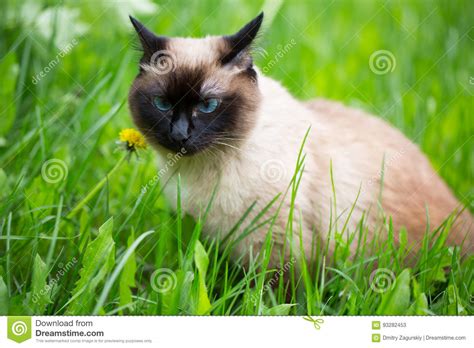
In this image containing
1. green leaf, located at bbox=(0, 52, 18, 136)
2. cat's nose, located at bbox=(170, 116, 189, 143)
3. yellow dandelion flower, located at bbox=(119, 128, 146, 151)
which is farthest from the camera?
green leaf, located at bbox=(0, 52, 18, 136)

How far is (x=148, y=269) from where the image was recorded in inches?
74.6

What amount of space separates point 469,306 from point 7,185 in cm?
152

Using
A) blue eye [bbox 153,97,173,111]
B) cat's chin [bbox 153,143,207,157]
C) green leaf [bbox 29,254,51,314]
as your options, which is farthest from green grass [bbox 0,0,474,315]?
blue eye [bbox 153,97,173,111]

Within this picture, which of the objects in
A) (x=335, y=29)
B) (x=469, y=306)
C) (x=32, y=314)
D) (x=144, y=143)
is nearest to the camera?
(x=32, y=314)

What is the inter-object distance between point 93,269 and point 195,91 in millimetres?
578

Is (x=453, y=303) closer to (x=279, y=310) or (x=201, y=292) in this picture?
(x=279, y=310)

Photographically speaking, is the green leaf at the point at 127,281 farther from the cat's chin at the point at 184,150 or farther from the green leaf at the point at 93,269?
the cat's chin at the point at 184,150

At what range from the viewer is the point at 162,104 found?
171 centimetres

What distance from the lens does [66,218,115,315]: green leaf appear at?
1498 millimetres

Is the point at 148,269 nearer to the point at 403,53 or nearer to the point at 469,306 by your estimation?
the point at 469,306

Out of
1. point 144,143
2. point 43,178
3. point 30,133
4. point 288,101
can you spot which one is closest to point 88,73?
point 30,133
